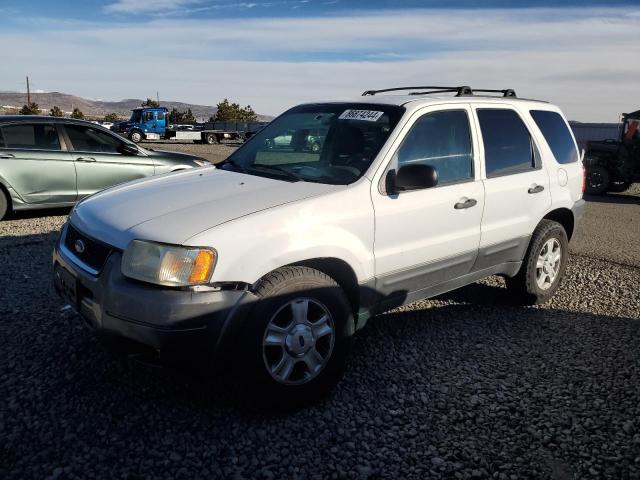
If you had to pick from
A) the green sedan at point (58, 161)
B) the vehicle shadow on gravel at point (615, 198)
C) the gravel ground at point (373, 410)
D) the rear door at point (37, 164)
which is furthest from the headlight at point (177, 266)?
the vehicle shadow on gravel at point (615, 198)

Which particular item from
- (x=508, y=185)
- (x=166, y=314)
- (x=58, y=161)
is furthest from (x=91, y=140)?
(x=166, y=314)

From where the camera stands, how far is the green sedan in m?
7.67


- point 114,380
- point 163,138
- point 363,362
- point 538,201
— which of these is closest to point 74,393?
point 114,380

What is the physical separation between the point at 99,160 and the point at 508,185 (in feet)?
20.5

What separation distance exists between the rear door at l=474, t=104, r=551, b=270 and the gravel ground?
71 centimetres

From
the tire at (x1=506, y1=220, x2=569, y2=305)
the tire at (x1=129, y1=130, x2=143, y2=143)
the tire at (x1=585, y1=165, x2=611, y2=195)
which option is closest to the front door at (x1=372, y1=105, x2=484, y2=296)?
the tire at (x1=506, y1=220, x2=569, y2=305)

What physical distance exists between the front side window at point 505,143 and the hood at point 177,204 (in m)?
1.56

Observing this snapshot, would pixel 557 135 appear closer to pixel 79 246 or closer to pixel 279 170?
pixel 279 170

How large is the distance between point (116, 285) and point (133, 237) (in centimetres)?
25

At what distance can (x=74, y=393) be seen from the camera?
3201 millimetres

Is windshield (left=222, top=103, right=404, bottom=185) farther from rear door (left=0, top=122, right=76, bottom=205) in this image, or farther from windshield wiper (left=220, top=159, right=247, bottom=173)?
rear door (left=0, top=122, right=76, bottom=205)

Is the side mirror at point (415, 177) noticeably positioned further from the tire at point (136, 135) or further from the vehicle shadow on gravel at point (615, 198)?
the tire at point (136, 135)

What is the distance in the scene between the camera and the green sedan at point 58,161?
302 inches

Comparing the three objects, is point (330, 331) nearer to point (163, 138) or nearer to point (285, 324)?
point (285, 324)
